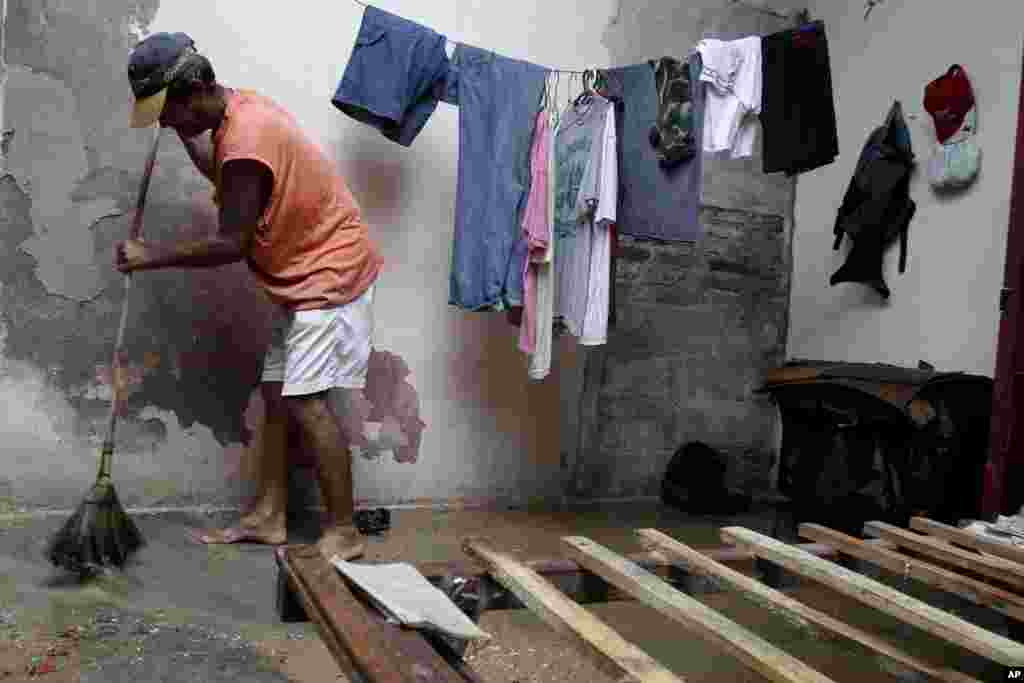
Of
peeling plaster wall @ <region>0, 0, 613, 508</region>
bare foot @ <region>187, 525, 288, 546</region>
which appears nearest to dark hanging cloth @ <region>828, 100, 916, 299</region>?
peeling plaster wall @ <region>0, 0, 613, 508</region>

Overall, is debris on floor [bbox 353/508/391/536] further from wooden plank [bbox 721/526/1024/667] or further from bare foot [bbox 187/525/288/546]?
wooden plank [bbox 721/526/1024/667]

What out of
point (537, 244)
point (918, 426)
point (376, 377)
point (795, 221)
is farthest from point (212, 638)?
point (795, 221)

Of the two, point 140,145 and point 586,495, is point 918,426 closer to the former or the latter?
point 586,495

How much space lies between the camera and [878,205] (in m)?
3.76

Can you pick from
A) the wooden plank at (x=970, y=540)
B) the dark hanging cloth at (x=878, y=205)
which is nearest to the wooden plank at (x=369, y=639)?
the wooden plank at (x=970, y=540)

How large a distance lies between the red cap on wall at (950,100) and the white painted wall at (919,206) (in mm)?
48

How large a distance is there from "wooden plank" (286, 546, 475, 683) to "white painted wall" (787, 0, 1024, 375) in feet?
10.2

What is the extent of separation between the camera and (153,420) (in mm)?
3088

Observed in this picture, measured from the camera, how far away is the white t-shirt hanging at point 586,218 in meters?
3.11

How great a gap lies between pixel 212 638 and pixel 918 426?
2566 mm

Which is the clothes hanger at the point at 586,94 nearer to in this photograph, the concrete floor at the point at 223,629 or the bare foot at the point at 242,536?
the concrete floor at the point at 223,629

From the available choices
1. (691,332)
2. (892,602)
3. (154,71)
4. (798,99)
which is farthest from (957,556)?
(691,332)

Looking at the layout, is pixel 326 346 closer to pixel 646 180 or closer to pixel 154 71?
pixel 154 71

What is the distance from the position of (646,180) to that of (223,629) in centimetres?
220
